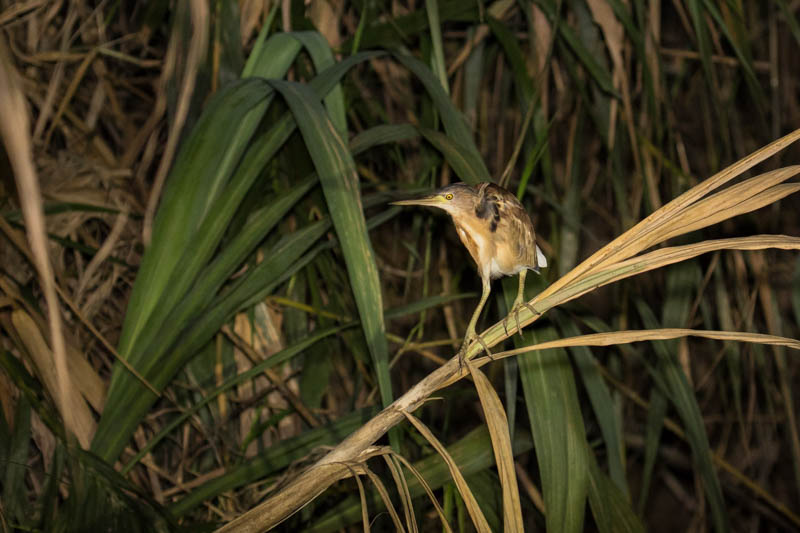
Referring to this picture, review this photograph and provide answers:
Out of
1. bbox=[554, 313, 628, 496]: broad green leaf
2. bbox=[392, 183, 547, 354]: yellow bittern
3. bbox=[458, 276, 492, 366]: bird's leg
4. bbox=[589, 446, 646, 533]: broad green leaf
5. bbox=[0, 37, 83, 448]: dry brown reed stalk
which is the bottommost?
bbox=[589, 446, 646, 533]: broad green leaf

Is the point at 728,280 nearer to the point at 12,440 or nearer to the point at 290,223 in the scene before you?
the point at 290,223

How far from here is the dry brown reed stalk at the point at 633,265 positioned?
500 millimetres

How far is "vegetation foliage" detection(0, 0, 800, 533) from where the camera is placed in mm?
796

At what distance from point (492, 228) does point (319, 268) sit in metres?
0.40

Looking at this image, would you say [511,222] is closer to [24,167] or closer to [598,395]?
[598,395]

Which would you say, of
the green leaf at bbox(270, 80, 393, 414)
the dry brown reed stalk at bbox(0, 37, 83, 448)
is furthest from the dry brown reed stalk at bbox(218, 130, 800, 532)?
the dry brown reed stalk at bbox(0, 37, 83, 448)

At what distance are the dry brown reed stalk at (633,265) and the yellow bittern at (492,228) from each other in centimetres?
17

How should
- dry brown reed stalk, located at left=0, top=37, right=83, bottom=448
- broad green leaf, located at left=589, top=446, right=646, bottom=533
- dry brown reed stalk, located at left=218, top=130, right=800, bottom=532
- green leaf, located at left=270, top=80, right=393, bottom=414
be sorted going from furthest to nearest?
broad green leaf, located at left=589, top=446, right=646, bottom=533, green leaf, located at left=270, top=80, right=393, bottom=414, dry brown reed stalk, located at left=218, top=130, right=800, bottom=532, dry brown reed stalk, located at left=0, top=37, right=83, bottom=448

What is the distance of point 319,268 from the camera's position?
1097 millimetres

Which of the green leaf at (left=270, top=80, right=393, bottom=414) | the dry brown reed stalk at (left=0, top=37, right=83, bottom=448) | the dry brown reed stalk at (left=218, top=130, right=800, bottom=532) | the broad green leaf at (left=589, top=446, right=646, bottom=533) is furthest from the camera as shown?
the broad green leaf at (left=589, top=446, right=646, bottom=533)

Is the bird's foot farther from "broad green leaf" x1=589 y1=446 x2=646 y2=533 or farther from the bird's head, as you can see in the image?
"broad green leaf" x1=589 y1=446 x2=646 y2=533

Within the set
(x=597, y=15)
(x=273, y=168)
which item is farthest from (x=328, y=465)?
(x=597, y=15)

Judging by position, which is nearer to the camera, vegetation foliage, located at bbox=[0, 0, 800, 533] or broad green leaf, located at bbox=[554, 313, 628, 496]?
vegetation foliage, located at bbox=[0, 0, 800, 533]

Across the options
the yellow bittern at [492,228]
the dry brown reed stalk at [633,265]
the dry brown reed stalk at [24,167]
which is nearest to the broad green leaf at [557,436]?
the yellow bittern at [492,228]
